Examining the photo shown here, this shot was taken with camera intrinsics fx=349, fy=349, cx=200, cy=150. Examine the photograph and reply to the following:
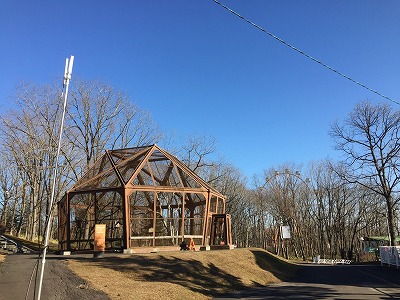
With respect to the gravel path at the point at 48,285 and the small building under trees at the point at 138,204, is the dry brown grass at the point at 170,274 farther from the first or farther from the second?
the small building under trees at the point at 138,204

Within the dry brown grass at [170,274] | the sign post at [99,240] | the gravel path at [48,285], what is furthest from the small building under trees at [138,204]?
the gravel path at [48,285]

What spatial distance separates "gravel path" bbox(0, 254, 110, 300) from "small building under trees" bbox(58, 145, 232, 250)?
746cm

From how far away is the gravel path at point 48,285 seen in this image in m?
9.82

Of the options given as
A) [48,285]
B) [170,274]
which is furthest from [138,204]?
[48,285]

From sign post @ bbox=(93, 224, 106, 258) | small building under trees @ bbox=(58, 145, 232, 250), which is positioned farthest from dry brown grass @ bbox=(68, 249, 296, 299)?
small building under trees @ bbox=(58, 145, 232, 250)

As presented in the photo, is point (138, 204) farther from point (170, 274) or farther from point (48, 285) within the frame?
point (48, 285)

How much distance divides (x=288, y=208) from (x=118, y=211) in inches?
1398

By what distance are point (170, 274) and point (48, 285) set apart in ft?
17.4

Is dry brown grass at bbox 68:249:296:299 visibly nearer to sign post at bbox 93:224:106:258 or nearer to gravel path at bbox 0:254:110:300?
gravel path at bbox 0:254:110:300

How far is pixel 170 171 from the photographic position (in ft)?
85.6

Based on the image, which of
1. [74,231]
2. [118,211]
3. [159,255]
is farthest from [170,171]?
[159,255]

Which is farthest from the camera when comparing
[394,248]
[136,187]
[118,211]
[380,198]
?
[380,198]

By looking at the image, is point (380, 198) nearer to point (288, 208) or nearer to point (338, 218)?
point (338, 218)

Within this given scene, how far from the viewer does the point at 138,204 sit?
26.9 m
